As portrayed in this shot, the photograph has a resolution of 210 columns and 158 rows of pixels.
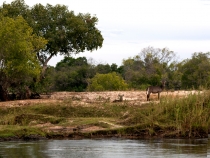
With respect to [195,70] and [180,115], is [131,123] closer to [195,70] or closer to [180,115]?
[180,115]

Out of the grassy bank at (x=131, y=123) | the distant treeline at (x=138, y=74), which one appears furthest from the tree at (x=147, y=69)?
A: the grassy bank at (x=131, y=123)

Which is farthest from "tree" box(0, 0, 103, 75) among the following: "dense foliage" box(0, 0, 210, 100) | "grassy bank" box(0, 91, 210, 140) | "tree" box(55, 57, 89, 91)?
"tree" box(55, 57, 89, 91)

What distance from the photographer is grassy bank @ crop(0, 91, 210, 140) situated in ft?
55.9

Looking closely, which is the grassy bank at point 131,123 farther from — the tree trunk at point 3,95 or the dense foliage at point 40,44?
the tree trunk at point 3,95

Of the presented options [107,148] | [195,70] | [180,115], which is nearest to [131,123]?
[180,115]

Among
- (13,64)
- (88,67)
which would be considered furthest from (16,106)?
(88,67)

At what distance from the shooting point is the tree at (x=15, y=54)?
22.7 meters

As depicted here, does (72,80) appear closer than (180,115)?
No

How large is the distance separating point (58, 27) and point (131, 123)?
11.9 meters

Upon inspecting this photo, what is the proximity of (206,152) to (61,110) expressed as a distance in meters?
7.92

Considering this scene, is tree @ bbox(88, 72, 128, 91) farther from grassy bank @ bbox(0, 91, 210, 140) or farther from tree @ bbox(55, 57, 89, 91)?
grassy bank @ bbox(0, 91, 210, 140)

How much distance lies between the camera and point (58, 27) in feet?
93.5

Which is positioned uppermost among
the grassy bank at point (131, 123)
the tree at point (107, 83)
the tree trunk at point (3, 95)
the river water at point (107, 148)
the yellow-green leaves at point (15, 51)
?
the yellow-green leaves at point (15, 51)

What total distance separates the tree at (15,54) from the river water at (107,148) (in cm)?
715
